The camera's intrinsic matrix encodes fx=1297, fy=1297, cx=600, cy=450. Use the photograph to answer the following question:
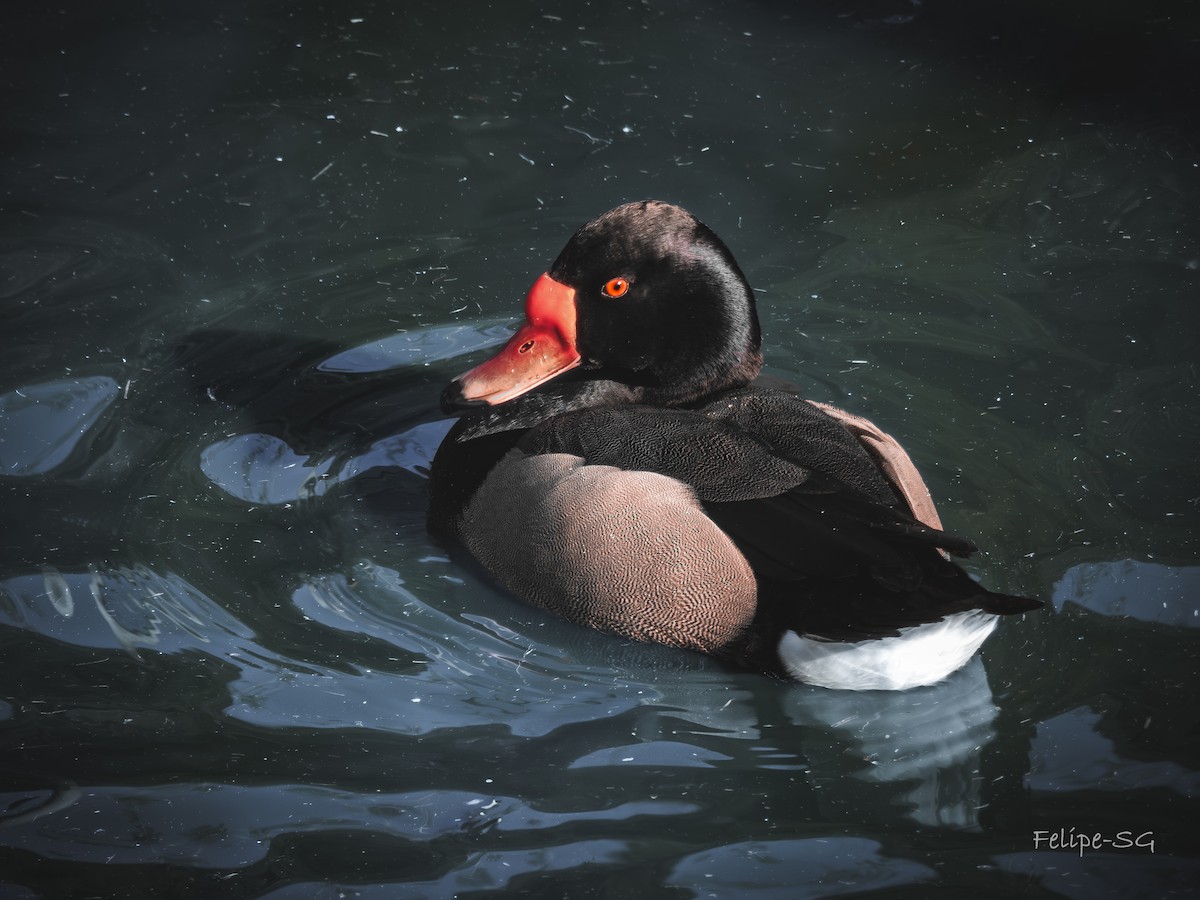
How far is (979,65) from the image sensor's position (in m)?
6.34

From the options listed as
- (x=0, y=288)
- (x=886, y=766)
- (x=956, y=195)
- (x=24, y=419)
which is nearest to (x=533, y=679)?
(x=886, y=766)

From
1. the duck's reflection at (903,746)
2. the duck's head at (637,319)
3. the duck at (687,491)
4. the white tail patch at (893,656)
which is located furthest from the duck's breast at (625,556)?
the duck's head at (637,319)

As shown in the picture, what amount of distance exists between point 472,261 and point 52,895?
9.95 ft

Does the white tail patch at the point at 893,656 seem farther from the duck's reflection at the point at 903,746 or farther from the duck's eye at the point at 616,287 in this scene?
the duck's eye at the point at 616,287

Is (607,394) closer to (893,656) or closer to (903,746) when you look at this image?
(893,656)

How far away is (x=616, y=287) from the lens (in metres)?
3.53

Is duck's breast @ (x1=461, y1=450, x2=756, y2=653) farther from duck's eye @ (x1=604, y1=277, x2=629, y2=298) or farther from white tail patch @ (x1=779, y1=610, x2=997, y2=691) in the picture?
duck's eye @ (x1=604, y1=277, x2=629, y2=298)

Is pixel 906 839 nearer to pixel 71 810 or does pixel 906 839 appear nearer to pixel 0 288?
pixel 71 810

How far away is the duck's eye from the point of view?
352 cm

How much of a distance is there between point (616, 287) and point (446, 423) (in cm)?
89

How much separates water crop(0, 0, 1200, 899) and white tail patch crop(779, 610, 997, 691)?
2.1 inches

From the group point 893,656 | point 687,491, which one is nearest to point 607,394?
point 687,491

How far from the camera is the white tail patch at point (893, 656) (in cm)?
291

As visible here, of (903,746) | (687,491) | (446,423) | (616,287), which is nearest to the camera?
(903,746)
